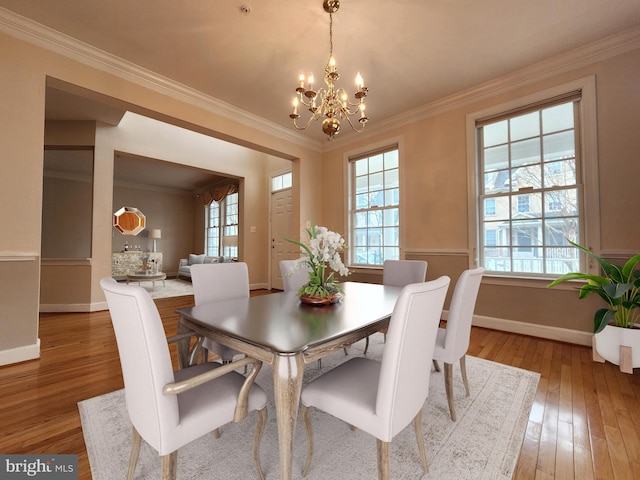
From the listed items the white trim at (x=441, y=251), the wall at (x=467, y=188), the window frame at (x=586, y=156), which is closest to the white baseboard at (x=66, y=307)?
the wall at (x=467, y=188)

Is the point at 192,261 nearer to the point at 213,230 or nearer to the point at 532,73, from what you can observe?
the point at 213,230

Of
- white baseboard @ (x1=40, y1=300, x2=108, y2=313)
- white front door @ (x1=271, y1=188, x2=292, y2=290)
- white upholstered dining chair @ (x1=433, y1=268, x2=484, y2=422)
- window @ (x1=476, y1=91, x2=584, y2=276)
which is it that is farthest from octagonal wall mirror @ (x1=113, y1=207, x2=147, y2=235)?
white upholstered dining chair @ (x1=433, y1=268, x2=484, y2=422)

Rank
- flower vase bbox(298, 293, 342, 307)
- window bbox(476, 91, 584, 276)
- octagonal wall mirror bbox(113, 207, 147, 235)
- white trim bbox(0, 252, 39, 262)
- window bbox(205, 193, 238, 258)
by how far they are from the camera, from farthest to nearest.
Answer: octagonal wall mirror bbox(113, 207, 147, 235), window bbox(205, 193, 238, 258), window bbox(476, 91, 584, 276), white trim bbox(0, 252, 39, 262), flower vase bbox(298, 293, 342, 307)

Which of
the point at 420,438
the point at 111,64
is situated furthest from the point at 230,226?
the point at 420,438

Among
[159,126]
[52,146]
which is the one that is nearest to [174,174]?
[159,126]

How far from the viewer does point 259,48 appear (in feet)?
8.67

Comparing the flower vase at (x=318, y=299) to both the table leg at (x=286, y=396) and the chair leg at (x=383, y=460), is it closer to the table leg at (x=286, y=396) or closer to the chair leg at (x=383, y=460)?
the table leg at (x=286, y=396)

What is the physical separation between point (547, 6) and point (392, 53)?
1.21m

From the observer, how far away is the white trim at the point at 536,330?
2.73 m

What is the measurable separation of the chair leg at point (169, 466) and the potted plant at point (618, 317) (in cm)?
288

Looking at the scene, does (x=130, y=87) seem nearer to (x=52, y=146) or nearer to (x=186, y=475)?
(x=52, y=146)

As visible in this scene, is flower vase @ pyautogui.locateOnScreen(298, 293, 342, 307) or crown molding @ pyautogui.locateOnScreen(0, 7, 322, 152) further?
crown molding @ pyautogui.locateOnScreen(0, 7, 322, 152)

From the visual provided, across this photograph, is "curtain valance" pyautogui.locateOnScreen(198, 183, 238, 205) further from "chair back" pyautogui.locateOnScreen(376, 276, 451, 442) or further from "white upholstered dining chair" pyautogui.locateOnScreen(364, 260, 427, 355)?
"chair back" pyautogui.locateOnScreen(376, 276, 451, 442)

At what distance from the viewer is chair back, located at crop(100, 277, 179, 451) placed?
902 mm
